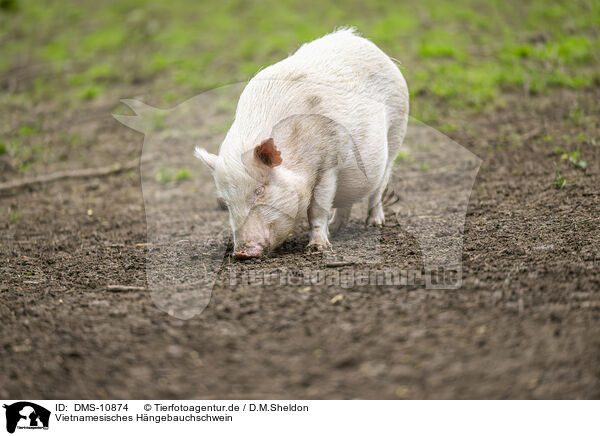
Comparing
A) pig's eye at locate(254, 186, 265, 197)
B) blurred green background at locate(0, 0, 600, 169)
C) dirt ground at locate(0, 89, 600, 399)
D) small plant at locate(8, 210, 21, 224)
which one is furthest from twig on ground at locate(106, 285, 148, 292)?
blurred green background at locate(0, 0, 600, 169)

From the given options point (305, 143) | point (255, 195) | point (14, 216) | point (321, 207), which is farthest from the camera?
point (14, 216)

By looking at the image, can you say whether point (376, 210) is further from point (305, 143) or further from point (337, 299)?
point (337, 299)

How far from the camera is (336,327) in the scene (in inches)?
119

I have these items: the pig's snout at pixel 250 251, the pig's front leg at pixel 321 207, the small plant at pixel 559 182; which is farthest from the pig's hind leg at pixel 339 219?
the small plant at pixel 559 182

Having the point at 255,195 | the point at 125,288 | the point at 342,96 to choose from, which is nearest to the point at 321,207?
the point at 255,195

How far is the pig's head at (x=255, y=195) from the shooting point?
393cm

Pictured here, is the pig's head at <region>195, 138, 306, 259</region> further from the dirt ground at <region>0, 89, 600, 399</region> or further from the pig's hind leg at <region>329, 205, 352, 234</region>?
the pig's hind leg at <region>329, 205, 352, 234</region>

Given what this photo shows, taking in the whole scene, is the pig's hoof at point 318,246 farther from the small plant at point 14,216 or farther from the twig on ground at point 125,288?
the small plant at point 14,216

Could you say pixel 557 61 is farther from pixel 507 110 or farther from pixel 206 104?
pixel 206 104

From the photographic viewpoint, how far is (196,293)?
363cm

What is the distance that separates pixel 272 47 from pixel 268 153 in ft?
28.1
